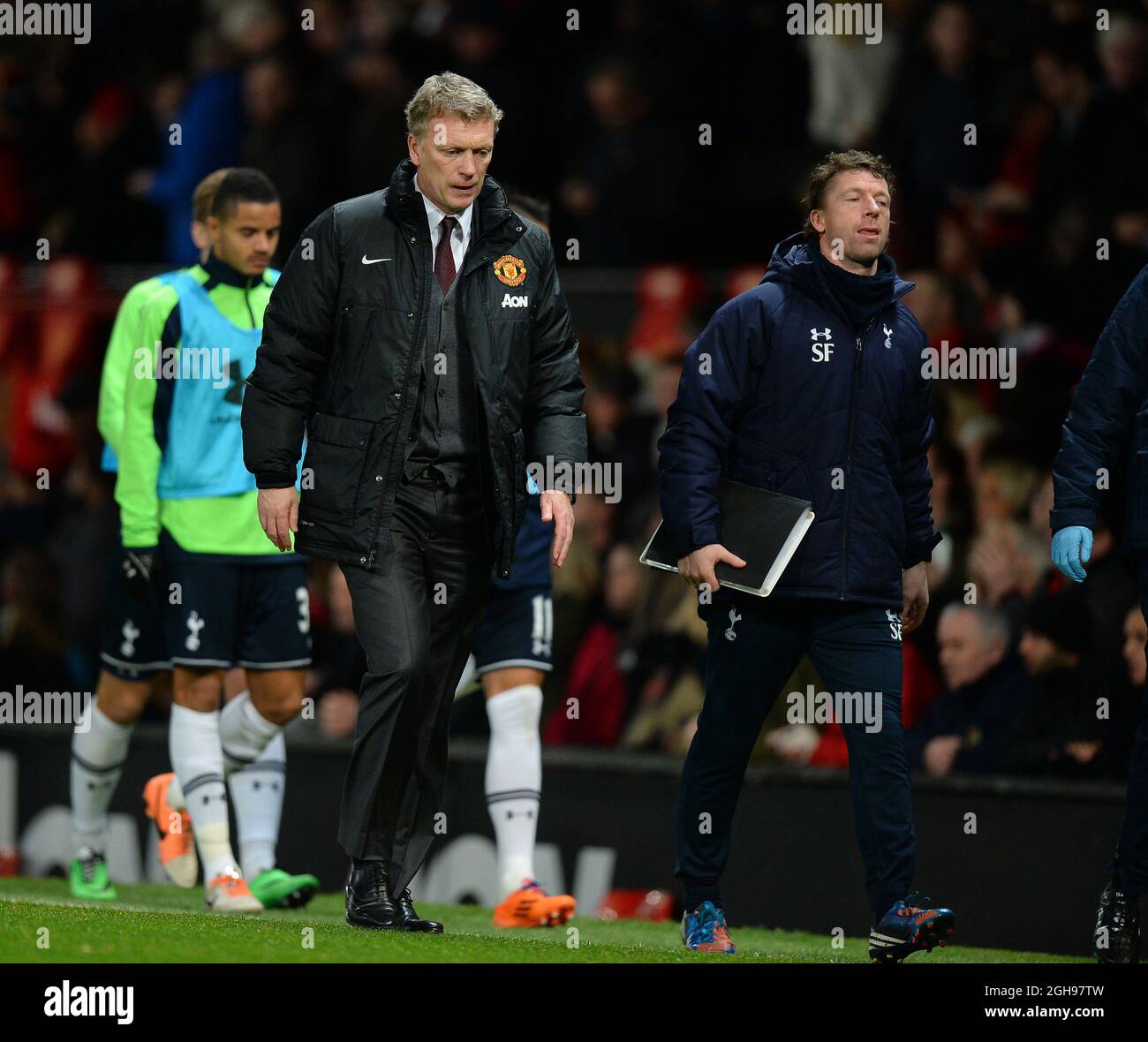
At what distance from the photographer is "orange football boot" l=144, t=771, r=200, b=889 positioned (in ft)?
27.0

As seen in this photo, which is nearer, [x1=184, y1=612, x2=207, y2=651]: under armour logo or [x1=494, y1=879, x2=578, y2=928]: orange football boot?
[x1=494, y1=879, x2=578, y2=928]: orange football boot

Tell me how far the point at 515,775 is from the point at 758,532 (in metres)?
1.80

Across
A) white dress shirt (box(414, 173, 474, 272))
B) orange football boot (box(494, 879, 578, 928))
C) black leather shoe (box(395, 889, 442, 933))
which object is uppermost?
white dress shirt (box(414, 173, 474, 272))

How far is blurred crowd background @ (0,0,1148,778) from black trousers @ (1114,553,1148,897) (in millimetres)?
361

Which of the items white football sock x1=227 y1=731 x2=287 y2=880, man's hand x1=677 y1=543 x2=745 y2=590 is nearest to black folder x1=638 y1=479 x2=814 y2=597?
man's hand x1=677 y1=543 x2=745 y2=590

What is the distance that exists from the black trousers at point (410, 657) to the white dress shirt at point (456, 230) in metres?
0.62

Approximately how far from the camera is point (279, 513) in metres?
6.39

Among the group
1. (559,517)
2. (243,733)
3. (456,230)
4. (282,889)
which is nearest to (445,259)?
(456,230)

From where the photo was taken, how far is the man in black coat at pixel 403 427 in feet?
20.8

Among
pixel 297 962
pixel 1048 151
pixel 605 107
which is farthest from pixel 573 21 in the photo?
pixel 297 962

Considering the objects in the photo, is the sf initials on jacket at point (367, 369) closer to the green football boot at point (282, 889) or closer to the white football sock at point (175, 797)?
the green football boot at point (282, 889)

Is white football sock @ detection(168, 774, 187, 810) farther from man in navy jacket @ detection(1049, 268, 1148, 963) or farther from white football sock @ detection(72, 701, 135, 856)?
man in navy jacket @ detection(1049, 268, 1148, 963)

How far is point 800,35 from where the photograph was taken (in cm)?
1250
